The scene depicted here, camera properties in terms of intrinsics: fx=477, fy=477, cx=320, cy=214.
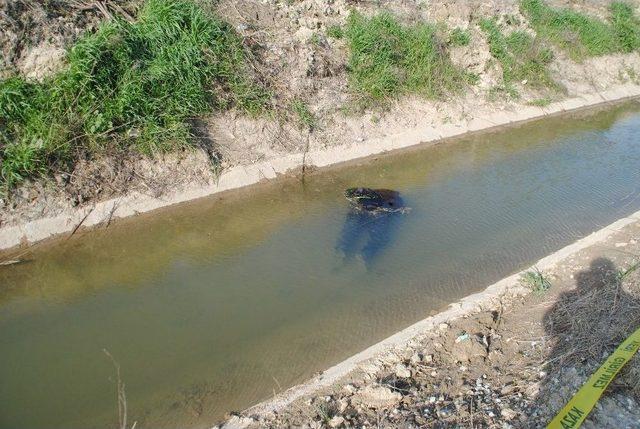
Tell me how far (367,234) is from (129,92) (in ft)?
13.9

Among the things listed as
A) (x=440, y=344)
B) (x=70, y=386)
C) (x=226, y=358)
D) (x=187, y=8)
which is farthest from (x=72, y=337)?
(x=187, y=8)

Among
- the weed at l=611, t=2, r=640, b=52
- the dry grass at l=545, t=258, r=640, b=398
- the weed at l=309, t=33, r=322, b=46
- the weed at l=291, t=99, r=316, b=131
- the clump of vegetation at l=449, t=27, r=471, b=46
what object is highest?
the weed at l=309, t=33, r=322, b=46

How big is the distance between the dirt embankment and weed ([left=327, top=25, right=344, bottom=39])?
0.30ft

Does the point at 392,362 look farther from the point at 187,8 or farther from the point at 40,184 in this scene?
the point at 187,8

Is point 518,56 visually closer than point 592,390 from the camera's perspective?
No

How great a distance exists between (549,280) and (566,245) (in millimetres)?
1575

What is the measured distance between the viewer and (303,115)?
9.19 meters

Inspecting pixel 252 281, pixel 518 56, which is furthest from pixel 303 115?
pixel 518 56

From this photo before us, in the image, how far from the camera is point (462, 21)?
13.0 m

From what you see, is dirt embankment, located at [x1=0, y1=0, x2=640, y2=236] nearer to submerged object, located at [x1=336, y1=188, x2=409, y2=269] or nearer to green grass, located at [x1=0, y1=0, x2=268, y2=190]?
green grass, located at [x1=0, y1=0, x2=268, y2=190]

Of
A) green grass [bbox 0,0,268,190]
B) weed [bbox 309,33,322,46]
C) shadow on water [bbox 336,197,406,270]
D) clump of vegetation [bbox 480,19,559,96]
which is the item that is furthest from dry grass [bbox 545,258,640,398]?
clump of vegetation [bbox 480,19,559,96]

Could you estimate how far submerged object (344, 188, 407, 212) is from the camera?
24.7 ft

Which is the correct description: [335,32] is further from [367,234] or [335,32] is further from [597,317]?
[597,317]

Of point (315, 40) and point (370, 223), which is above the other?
point (315, 40)
